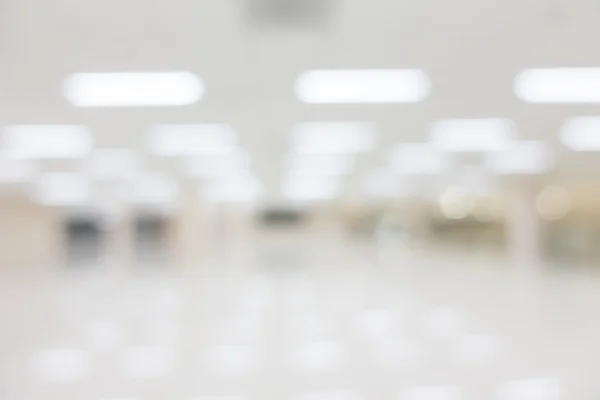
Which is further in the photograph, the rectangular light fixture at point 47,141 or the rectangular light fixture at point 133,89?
the rectangular light fixture at point 47,141

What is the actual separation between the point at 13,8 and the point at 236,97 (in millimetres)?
3257

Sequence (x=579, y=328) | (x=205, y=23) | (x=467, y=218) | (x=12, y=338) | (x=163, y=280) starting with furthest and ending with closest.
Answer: (x=467, y=218) < (x=163, y=280) < (x=579, y=328) < (x=12, y=338) < (x=205, y=23)

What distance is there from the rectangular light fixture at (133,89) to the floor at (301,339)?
103 inches

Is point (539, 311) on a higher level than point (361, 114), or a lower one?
lower

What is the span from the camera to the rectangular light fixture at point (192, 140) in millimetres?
9336

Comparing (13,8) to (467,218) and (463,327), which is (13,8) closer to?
(463,327)

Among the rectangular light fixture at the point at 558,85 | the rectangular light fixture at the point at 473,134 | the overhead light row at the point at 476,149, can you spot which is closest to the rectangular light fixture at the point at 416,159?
the overhead light row at the point at 476,149

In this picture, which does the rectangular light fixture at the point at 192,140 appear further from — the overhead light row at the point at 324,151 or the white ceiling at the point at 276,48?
the overhead light row at the point at 324,151

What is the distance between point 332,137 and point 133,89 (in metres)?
4.29

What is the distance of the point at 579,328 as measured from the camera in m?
6.54

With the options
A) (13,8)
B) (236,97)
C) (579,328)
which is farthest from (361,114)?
(13,8)

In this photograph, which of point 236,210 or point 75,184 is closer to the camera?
point 75,184

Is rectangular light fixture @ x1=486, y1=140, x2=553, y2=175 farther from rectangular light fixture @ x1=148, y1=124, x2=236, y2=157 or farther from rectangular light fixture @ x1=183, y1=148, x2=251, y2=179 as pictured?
rectangular light fixture @ x1=148, y1=124, x2=236, y2=157

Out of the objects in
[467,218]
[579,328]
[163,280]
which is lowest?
[579,328]
